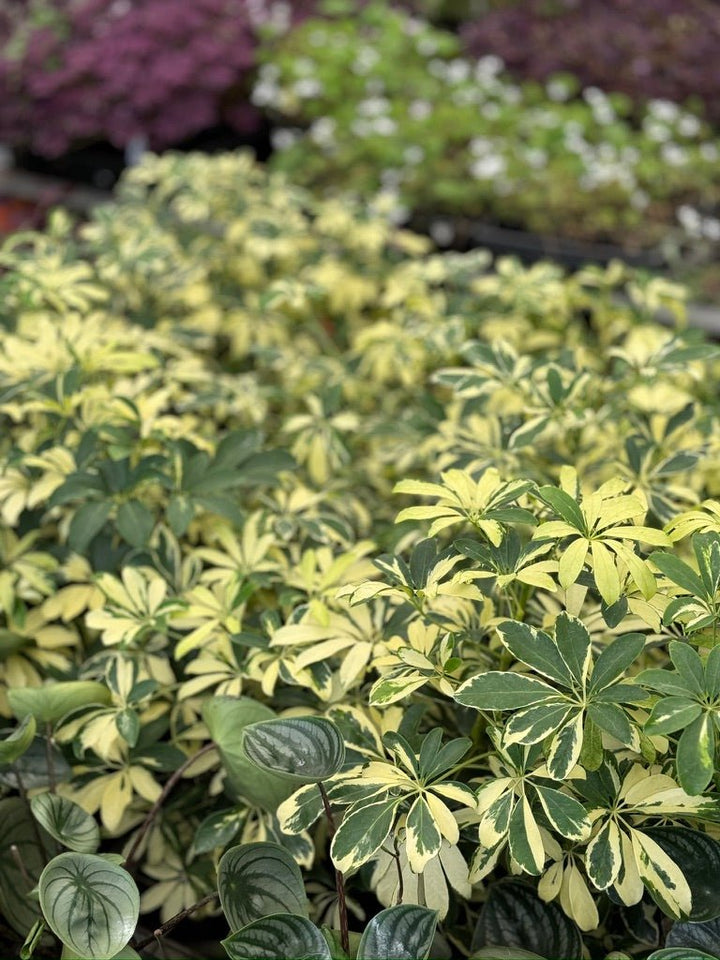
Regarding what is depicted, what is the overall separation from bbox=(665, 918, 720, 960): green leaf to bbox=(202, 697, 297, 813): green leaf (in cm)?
30

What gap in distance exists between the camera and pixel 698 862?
Result: 0.74 meters

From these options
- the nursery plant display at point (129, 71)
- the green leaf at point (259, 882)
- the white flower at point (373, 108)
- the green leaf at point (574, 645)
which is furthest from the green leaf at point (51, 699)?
the nursery plant display at point (129, 71)

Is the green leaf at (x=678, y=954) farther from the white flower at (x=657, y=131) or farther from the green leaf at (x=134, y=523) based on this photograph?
the white flower at (x=657, y=131)

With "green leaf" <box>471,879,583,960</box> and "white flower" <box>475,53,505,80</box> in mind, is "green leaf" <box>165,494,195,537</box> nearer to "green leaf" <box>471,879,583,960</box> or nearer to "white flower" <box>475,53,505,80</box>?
"green leaf" <box>471,879,583,960</box>

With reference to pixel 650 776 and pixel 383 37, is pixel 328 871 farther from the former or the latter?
pixel 383 37

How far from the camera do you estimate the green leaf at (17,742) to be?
0.82 metres

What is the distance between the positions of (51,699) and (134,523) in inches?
7.9

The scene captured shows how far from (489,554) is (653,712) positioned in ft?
0.62

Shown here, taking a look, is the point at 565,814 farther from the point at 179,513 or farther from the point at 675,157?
the point at 675,157

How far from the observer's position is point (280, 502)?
1139mm

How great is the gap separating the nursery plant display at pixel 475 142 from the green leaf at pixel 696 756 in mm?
2145

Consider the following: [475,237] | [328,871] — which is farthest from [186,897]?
[475,237]

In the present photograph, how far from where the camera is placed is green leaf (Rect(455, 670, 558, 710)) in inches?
27.3

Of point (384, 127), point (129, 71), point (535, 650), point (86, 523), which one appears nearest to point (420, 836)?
point (535, 650)
